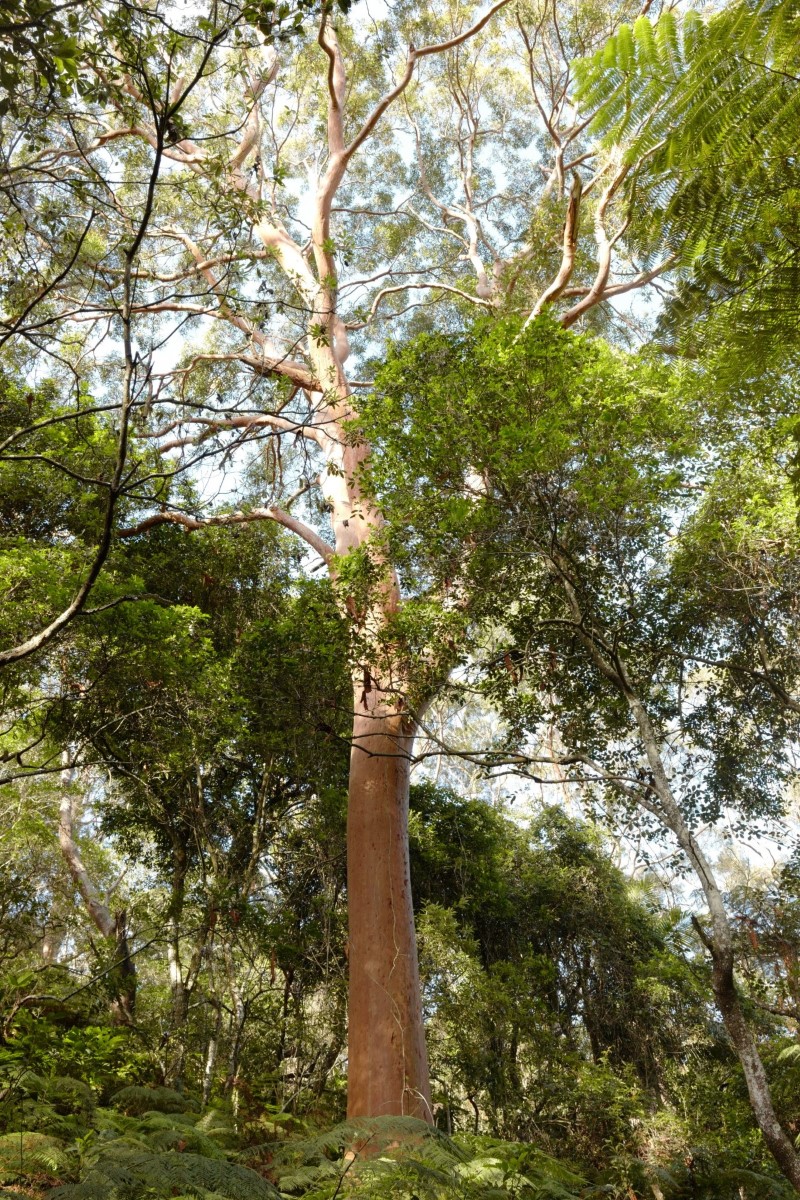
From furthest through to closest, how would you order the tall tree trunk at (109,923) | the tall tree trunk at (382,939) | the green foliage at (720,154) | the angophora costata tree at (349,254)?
the tall tree trunk at (109,923)
the tall tree trunk at (382,939)
the angophora costata tree at (349,254)
the green foliage at (720,154)

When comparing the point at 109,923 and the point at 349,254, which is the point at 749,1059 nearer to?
the point at 349,254

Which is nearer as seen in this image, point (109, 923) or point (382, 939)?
point (382, 939)

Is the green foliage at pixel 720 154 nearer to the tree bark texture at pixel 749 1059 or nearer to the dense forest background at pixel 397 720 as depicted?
Answer: the dense forest background at pixel 397 720

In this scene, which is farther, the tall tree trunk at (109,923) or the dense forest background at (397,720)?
the tall tree trunk at (109,923)

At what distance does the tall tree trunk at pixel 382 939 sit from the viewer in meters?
6.29

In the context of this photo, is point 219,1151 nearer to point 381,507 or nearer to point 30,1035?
point 30,1035

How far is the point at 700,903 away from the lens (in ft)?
56.2

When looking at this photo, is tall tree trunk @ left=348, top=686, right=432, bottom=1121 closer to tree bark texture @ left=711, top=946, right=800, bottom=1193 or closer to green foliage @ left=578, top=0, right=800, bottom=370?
tree bark texture @ left=711, top=946, right=800, bottom=1193

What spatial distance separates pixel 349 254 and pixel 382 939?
5514 millimetres

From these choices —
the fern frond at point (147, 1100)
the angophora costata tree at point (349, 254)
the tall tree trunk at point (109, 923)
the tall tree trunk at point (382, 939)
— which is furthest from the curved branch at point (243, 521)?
the fern frond at point (147, 1100)

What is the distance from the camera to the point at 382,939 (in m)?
6.86

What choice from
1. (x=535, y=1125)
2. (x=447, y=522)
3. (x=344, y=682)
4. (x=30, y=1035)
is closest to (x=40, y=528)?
(x=344, y=682)

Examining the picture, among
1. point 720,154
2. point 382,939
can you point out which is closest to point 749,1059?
point 382,939

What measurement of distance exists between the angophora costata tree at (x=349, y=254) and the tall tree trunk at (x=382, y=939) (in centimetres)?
2
